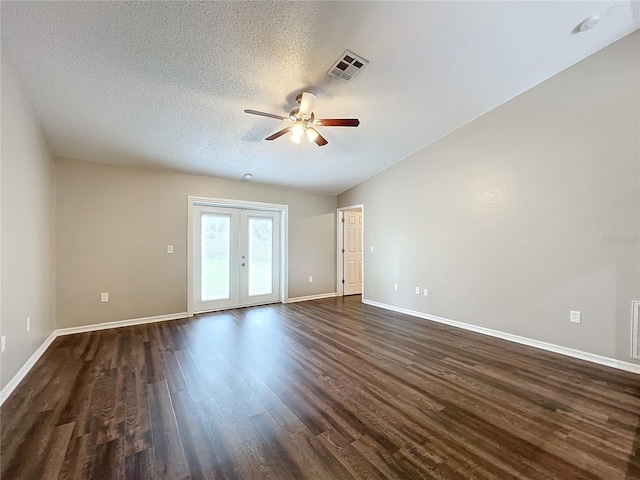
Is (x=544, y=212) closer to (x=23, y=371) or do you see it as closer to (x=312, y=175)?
(x=312, y=175)

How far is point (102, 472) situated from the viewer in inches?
59.4

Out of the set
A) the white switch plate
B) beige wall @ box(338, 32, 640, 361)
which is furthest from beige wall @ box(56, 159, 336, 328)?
the white switch plate

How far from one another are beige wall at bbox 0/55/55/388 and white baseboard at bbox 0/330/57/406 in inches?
2.2

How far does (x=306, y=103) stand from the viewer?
294cm

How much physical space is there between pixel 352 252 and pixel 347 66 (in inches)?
187

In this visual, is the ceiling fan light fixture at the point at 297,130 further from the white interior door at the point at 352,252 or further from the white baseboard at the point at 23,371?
the white interior door at the point at 352,252

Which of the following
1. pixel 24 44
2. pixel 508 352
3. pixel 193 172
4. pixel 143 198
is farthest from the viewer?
pixel 193 172

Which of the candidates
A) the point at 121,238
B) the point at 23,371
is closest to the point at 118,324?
the point at 121,238

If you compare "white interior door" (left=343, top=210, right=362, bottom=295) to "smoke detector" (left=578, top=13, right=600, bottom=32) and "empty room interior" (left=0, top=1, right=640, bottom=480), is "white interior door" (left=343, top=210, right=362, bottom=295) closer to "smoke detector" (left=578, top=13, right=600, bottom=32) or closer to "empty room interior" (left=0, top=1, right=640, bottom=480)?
"empty room interior" (left=0, top=1, right=640, bottom=480)

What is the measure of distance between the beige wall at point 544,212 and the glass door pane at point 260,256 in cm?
295

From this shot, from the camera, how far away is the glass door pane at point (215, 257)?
16.6 ft

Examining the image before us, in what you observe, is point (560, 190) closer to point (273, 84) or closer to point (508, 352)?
point (508, 352)

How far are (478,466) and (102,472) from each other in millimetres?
2123

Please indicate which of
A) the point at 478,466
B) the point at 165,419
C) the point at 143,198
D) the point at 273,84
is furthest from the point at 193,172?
the point at 478,466
